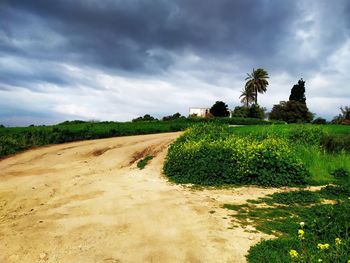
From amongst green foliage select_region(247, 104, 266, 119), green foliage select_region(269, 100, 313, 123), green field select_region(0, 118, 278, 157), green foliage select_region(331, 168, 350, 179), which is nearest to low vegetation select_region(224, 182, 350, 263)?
green foliage select_region(331, 168, 350, 179)

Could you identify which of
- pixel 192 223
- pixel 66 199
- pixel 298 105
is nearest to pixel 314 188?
pixel 192 223

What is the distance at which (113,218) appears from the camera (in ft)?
25.1

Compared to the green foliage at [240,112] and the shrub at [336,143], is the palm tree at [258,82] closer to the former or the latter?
the green foliage at [240,112]

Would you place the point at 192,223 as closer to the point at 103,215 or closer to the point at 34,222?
the point at 103,215

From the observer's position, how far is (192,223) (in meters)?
7.34

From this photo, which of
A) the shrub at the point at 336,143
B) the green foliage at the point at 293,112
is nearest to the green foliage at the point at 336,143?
the shrub at the point at 336,143

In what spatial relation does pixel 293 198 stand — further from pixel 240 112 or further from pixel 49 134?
pixel 240 112

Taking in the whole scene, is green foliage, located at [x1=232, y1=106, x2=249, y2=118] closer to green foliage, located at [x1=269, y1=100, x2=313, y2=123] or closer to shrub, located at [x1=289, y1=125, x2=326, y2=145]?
green foliage, located at [x1=269, y1=100, x2=313, y2=123]

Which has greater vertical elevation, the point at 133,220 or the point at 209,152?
the point at 209,152

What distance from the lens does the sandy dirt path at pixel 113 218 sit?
5.92 m

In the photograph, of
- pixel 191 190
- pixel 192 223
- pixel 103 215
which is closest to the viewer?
pixel 192 223

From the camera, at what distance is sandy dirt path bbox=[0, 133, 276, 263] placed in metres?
5.92

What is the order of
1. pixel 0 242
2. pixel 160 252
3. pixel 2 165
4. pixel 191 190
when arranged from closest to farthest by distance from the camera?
1. pixel 160 252
2. pixel 0 242
3. pixel 191 190
4. pixel 2 165

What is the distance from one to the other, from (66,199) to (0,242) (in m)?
3.27
